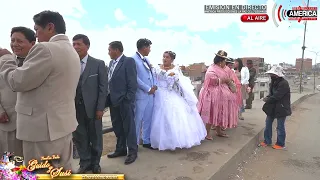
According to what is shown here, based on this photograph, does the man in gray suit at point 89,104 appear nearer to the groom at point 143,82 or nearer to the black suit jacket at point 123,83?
the black suit jacket at point 123,83

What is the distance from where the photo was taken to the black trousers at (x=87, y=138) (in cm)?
269

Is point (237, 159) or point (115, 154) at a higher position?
point (115, 154)

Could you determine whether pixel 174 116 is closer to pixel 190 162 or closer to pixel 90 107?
pixel 190 162

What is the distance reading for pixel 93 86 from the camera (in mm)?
2639

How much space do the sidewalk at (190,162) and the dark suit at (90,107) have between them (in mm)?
275

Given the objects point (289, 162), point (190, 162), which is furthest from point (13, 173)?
point (289, 162)

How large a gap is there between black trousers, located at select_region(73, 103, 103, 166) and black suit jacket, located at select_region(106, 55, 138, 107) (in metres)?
0.41

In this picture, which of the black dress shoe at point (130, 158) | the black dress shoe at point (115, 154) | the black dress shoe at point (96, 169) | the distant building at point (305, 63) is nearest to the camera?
the black dress shoe at point (96, 169)

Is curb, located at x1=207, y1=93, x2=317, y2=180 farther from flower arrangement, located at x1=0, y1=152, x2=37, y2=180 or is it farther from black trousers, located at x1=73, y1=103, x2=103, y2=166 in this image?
flower arrangement, located at x1=0, y1=152, x2=37, y2=180

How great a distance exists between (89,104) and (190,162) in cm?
147

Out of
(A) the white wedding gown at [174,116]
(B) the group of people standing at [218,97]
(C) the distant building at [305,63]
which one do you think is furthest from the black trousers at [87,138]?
(C) the distant building at [305,63]

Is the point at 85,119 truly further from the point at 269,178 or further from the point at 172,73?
the point at 269,178

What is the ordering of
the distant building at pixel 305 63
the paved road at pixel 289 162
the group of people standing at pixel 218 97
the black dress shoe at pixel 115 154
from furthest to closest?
the distant building at pixel 305 63, the group of people standing at pixel 218 97, the paved road at pixel 289 162, the black dress shoe at pixel 115 154

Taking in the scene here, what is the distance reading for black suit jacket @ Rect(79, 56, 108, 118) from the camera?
2.59 metres
